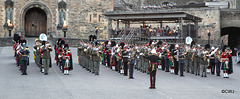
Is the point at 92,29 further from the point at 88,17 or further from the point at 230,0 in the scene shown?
the point at 230,0

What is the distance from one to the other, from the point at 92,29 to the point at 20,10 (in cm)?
841

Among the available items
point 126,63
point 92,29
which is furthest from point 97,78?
point 92,29

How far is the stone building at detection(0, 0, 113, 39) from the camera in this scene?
1538 inches

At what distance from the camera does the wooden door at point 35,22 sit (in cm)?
4097

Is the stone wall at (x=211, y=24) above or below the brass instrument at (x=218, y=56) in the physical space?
above

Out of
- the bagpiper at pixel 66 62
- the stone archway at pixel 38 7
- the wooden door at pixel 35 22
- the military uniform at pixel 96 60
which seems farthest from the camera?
the wooden door at pixel 35 22

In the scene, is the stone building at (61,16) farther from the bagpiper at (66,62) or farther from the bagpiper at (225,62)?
the bagpiper at (225,62)

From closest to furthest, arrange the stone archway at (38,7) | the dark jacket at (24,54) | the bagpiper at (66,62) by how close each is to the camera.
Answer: the dark jacket at (24,54) → the bagpiper at (66,62) → the stone archway at (38,7)

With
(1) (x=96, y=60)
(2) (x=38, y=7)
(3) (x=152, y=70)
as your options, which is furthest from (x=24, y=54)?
(2) (x=38, y=7)

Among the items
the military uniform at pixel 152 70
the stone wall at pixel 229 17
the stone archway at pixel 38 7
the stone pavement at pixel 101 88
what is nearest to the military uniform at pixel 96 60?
the stone pavement at pixel 101 88

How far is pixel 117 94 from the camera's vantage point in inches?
426

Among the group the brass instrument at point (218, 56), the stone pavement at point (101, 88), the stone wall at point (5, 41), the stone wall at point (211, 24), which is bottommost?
the stone pavement at point (101, 88)

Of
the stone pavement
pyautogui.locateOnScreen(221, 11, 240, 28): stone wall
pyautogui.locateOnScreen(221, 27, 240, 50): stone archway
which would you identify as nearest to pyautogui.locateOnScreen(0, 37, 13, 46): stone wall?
the stone pavement

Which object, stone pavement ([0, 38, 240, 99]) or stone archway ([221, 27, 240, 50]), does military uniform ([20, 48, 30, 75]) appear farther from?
stone archway ([221, 27, 240, 50])
